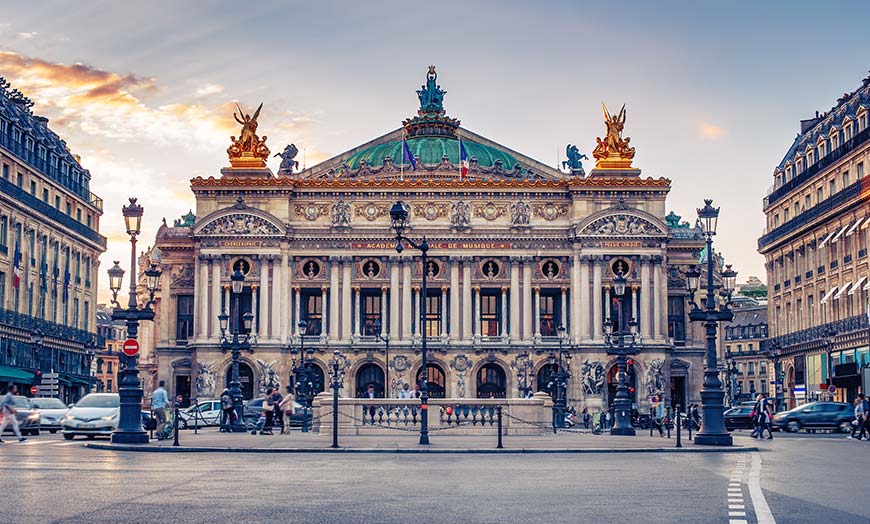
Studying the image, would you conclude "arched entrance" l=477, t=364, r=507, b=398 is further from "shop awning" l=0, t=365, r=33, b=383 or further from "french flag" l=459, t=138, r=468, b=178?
"shop awning" l=0, t=365, r=33, b=383

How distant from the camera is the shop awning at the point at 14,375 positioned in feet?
235

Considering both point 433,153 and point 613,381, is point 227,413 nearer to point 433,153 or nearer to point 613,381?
point 613,381

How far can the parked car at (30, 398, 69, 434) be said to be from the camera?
5431 cm

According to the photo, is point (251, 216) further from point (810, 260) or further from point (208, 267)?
point (810, 260)

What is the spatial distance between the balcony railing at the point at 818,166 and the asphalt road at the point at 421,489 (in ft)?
144

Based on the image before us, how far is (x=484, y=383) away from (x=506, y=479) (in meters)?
68.0

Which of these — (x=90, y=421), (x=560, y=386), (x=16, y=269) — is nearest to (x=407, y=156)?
(x=560, y=386)

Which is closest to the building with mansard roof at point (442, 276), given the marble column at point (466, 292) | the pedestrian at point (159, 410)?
the marble column at point (466, 292)

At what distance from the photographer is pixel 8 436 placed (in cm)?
4581

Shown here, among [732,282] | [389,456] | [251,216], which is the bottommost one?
[389,456]

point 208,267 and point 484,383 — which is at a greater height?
point 208,267

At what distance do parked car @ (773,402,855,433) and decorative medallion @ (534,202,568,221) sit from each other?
33389 mm

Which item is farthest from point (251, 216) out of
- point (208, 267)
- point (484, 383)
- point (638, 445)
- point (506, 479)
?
point (506, 479)

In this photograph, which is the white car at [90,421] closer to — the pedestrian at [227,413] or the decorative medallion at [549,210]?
the pedestrian at [227,413]
